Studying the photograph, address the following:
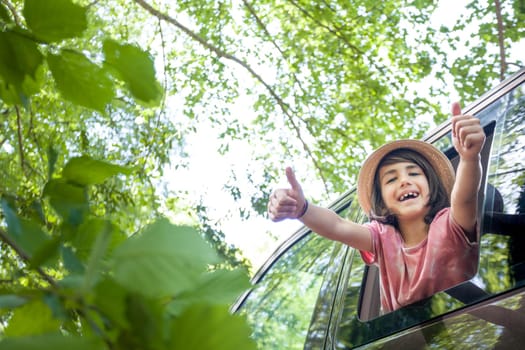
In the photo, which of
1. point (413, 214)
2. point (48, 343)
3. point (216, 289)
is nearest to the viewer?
point (48, 343)

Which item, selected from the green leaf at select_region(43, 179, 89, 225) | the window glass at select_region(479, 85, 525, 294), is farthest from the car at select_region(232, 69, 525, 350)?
the green leaf at select_region(43, 179, 89, 225)

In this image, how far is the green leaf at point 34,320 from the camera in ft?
1.05

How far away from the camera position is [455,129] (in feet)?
4.92

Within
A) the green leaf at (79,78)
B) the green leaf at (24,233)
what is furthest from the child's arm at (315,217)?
the green leaf at (24,233)

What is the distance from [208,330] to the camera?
0.26m

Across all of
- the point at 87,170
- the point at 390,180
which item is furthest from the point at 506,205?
the point at 87,170

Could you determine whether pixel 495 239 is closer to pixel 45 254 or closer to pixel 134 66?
pixel 134 66

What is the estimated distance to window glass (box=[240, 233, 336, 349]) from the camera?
1980 mm

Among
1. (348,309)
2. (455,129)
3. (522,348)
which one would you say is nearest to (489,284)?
(522,348)

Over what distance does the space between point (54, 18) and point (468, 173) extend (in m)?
1.12

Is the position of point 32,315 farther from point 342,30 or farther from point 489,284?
point 342,30

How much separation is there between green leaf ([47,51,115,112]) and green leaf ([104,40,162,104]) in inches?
0.9

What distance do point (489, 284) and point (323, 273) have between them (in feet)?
3.25

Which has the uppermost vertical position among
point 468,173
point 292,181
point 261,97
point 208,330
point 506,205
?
point 261,97
